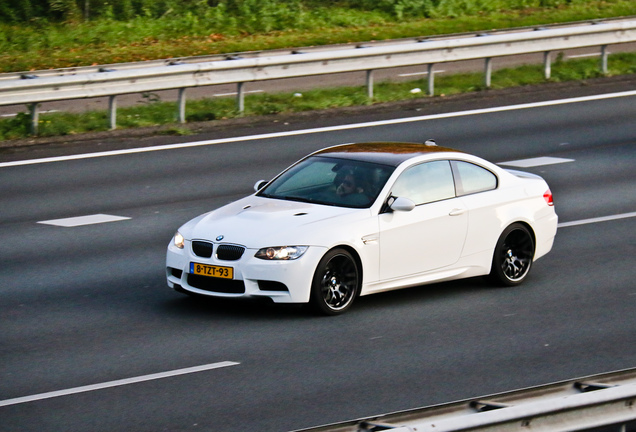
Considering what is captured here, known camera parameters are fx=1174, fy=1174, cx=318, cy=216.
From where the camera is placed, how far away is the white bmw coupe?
10.5 m

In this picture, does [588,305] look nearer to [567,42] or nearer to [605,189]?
[605,189]

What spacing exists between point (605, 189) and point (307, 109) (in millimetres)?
7016

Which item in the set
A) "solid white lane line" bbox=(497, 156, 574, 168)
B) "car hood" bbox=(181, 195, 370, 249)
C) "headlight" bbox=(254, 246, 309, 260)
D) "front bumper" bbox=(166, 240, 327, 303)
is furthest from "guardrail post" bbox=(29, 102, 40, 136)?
"headlight" bbox=(254, 246, 309, 260)

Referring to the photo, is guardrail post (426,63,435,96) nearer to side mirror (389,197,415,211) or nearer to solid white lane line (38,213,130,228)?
solid white lane line (38,213,130,228)

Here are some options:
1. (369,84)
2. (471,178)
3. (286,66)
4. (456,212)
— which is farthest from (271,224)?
(369,84)

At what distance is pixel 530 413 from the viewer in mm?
5910

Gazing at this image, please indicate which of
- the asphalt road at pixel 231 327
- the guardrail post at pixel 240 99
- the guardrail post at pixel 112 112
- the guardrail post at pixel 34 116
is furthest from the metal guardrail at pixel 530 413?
the guardrail post at pixel 240 99

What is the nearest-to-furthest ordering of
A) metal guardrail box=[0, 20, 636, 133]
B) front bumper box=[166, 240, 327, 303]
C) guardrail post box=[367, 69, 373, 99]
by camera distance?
front bumper box=[166, 240, 327, 303], metal guardrail box=[0, 20, 636, 133], guardrail post box=[367, 69, 373, 99]

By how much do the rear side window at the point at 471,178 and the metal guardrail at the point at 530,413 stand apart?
18.1 ft

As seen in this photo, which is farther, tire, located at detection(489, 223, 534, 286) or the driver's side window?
tire, located at detection(489, 223, 534, 286)

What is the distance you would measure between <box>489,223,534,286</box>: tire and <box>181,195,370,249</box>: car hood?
178 centimetres

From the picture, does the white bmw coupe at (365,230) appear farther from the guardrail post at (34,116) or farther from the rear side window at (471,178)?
the guardrail post at (34,116)

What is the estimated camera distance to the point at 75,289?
11734 mm

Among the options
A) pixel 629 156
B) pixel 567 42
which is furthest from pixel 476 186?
pixel 567 42
